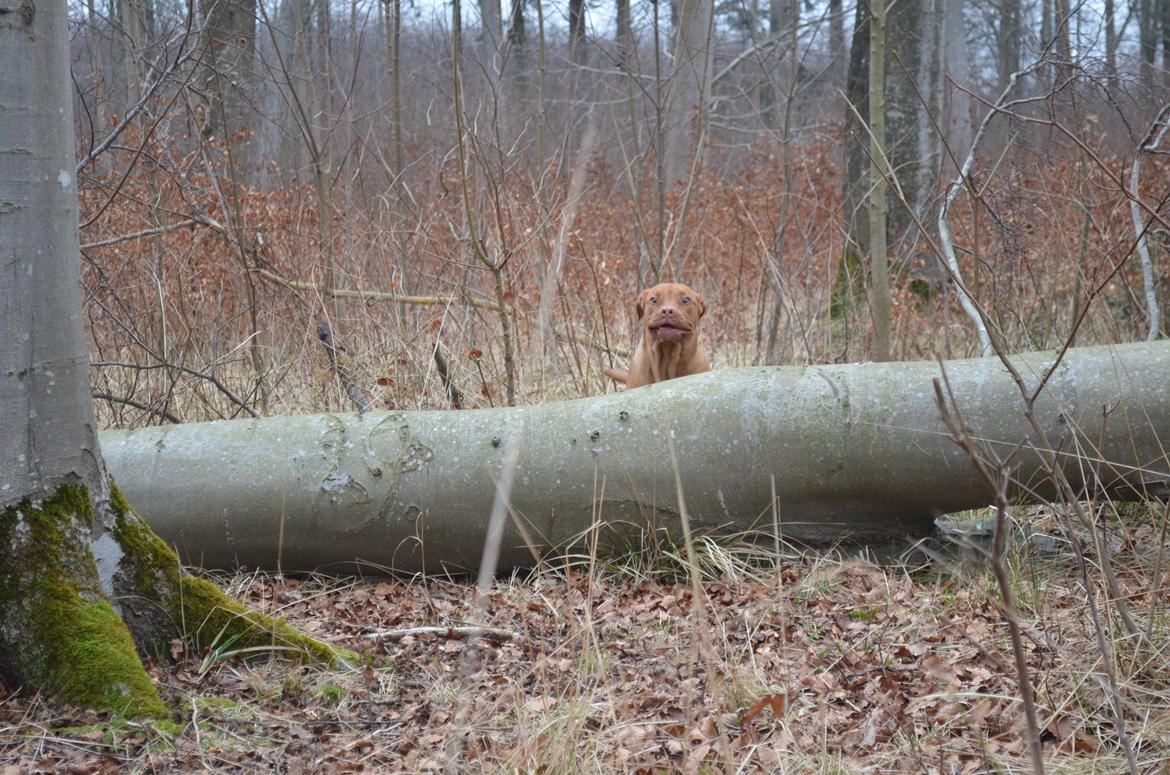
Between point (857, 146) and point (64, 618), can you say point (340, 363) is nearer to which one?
point (64, 618)

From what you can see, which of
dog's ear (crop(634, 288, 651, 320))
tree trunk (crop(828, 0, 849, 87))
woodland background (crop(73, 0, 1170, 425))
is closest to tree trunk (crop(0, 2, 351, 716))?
woodland background (crop(73, 0, 1170, 425))

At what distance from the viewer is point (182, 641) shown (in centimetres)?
315

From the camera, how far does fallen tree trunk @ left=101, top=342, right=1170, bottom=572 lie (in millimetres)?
3859

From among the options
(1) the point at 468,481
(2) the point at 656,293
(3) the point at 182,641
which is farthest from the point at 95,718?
(2) the point at 656,293

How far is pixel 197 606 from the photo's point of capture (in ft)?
10.5

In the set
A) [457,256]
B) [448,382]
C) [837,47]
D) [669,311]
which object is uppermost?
[837,47]

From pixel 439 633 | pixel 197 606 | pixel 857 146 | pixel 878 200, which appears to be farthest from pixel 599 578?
pixel 857 146

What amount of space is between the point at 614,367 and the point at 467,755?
4.29 m

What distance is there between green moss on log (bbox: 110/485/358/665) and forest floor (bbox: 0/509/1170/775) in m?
0.06

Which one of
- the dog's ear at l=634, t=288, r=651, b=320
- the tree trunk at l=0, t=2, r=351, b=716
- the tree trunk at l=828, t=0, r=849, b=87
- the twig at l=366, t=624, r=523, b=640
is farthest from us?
the tree trunk at l=828, t=0, r=849, b=87

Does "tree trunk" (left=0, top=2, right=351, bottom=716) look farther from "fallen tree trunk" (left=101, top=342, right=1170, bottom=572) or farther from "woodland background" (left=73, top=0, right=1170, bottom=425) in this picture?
"woodland background" (left=73, top=0, right=1170, bottom=425)

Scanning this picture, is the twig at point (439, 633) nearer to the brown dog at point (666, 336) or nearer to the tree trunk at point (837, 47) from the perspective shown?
the brown dog at point (666, 336)

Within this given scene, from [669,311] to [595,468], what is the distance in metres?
1.67

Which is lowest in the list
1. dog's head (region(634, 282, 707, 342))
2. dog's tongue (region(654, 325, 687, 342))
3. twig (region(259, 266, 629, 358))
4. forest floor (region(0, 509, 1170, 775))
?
forest floor (region(0, 509, 1170, 775))
